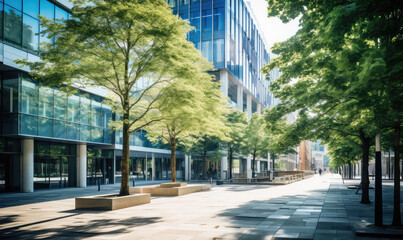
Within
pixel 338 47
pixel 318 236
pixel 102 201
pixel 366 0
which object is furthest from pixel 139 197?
pixel 366 0

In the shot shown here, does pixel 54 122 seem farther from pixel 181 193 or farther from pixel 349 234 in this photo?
pixel 349 234

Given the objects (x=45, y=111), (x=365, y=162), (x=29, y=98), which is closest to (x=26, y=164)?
(x=45, y=111)

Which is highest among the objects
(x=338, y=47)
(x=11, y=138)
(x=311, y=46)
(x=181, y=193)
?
(x=311, y=46)

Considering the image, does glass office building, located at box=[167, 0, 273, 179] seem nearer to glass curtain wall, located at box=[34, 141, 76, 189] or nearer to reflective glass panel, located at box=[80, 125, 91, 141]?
reflective glass panel, located at box=[80, 125, 91, 141]

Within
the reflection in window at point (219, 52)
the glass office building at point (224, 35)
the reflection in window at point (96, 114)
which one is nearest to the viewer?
the reflection in window at point (96, 114)

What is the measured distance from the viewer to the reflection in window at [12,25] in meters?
23.5

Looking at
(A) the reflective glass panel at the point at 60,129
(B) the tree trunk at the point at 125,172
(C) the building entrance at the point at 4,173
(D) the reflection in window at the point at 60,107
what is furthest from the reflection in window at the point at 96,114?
(B) the tree trunk at the point at 125,172

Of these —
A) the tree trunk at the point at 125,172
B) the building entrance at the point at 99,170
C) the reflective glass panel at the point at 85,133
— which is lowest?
the building entrance at the point at 99,170

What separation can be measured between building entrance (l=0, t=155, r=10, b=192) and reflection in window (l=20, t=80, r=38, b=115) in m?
4.26

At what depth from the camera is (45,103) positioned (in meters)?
27.0

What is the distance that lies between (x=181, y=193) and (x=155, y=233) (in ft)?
45.1

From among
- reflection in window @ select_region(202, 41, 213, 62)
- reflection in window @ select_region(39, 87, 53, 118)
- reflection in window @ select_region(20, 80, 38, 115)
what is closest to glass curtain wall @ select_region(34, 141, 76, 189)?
reflection in window @ select_region(39, 87, 53, 118)

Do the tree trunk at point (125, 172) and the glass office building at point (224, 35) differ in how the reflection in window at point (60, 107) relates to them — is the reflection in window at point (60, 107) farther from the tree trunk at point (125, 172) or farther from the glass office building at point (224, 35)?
the glass office building at point (224, 35)

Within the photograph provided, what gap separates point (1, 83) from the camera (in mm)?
24672
